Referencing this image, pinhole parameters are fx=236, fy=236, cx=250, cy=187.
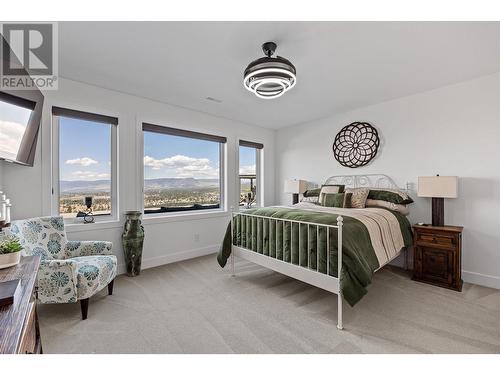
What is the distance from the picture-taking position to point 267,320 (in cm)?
210

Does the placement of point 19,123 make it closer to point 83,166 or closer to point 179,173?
point 83,166

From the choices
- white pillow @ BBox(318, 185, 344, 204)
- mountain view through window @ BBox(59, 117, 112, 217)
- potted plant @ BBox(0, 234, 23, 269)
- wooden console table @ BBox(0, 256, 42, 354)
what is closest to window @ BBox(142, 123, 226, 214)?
mountain view through window @ BBox(59, 117, 112, 217)

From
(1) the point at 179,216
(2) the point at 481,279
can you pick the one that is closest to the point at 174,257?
(1) the point at 179,216

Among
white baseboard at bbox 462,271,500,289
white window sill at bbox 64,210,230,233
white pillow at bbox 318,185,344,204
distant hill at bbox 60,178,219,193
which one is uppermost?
distant hill at bbox 60,178,219,193

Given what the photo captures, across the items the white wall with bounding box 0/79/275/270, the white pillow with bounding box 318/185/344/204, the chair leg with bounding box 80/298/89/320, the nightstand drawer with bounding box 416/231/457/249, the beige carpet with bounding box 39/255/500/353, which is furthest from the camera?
the white pillow with bounding box 318/185/344/204

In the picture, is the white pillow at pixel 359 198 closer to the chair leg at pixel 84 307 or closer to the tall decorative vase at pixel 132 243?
the tall decorative vase at pixel 132 243

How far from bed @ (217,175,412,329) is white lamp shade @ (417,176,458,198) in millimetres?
451

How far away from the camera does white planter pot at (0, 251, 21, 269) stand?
131cm

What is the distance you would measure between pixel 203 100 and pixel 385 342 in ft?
11.5

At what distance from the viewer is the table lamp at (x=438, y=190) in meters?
2.76

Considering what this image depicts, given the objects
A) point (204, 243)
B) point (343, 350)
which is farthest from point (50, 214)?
point (343, 350)

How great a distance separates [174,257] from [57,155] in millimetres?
2084

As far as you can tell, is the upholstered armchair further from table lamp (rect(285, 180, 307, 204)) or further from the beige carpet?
table lamp (rect(285, 180, 307, 204))
